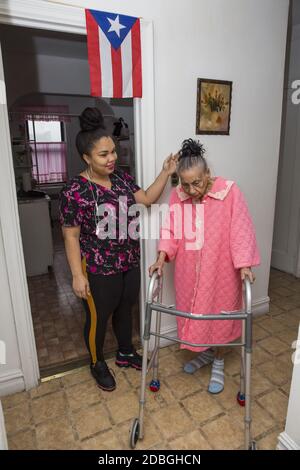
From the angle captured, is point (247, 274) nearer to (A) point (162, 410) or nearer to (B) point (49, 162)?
(A) point (162, 410)

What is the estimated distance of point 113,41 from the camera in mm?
1783

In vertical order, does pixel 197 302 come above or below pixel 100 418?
above

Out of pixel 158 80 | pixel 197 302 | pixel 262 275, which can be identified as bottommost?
pixel 262 275

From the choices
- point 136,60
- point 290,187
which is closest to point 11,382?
point 136,60

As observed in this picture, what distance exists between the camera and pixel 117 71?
183 cm

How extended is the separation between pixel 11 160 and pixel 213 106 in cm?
134

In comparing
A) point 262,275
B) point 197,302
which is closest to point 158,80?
point 197,302

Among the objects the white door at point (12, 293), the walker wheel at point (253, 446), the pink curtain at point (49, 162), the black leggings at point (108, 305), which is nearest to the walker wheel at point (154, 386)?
the black leggings at point (108, 305)

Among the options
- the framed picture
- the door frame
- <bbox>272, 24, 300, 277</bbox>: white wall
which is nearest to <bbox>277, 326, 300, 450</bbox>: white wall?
the door frame

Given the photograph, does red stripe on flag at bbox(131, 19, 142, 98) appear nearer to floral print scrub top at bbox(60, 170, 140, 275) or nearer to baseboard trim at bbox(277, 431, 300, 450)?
floral print scrub top at bbox(60, 170, 140, 275)

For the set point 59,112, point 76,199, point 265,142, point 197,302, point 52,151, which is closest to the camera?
point 76,199

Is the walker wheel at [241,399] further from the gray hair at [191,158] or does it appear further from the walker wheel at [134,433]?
the gray hair at [191,158]

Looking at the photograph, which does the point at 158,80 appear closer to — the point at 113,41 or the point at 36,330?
the point at 113,41

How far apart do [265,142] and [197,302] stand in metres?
1.43
